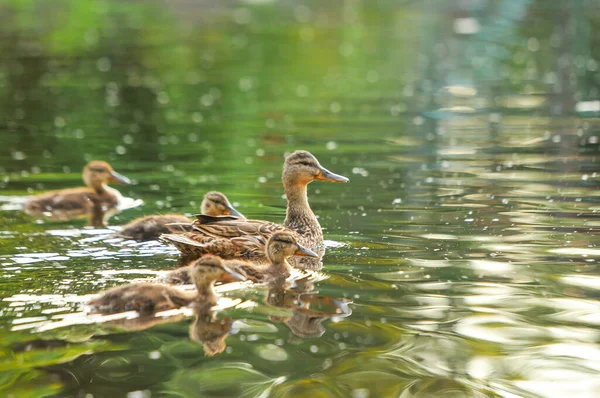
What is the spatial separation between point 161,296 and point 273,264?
1.19 metres

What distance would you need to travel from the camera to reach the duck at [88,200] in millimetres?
10328

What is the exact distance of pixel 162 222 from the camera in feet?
29.3

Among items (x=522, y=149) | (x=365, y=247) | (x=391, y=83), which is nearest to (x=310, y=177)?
(x=365, y=247)

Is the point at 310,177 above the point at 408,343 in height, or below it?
above

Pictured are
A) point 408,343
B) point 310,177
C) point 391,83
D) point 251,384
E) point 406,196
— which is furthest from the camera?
point 391,83

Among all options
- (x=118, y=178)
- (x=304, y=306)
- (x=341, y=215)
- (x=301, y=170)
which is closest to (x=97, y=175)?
(x=118, y=178)

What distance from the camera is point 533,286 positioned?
7.05 meters

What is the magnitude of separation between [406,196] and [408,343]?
448cm

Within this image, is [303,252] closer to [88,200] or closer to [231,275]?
[231,275]

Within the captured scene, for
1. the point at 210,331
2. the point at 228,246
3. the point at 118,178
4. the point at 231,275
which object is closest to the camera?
the point at 210,331

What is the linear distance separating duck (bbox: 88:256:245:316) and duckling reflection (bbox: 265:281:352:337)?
0.44 metres

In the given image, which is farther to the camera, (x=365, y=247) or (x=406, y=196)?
(x=406, y=196)

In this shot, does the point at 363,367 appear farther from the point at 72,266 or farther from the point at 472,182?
the point at 472,182

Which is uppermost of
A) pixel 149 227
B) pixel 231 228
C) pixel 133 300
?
pixel 231 228
